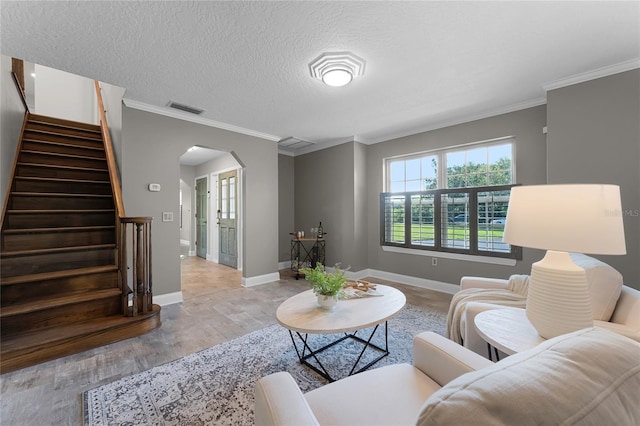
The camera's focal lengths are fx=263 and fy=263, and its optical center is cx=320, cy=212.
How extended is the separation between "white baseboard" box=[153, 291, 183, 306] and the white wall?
3937 mm

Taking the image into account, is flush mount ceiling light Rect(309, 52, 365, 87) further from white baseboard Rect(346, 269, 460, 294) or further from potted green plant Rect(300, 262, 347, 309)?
white baseboard Rect(346, 269, 460, 294)

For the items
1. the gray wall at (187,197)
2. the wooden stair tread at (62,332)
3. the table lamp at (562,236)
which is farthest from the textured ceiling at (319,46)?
the gray wall at (187,197)

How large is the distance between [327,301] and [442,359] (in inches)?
35.9

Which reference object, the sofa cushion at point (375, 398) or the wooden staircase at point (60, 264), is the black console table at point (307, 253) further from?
the sofa cushion at point (375, 398)

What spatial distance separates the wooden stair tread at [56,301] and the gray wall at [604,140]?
469 cm

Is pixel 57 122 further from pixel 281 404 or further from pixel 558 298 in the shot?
pixel 558 298

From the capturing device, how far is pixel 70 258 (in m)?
2.75

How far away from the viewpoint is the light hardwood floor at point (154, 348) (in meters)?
1.63

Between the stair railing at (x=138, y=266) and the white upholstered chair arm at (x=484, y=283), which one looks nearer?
the white upholstered chair arm at (x=484, y=283)

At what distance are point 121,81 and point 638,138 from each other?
16.0 ft

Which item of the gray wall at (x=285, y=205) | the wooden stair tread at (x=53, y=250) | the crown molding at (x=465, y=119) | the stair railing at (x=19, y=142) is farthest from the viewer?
the gray wall at (x=285, y=205)

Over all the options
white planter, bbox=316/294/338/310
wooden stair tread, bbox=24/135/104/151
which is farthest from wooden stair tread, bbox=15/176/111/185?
white planter, bbox=316/294/338/310

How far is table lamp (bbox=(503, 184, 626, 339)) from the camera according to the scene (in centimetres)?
108

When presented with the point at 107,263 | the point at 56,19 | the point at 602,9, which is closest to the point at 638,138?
the point at 602,9
